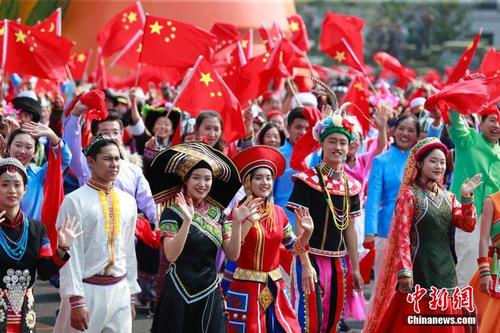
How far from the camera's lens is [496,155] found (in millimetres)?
10398

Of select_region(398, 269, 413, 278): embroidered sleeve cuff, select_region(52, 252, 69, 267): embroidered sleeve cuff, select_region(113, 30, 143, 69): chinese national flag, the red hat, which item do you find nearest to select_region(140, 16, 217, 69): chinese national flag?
select_region(113, 30, 143, 69): chinese national flag

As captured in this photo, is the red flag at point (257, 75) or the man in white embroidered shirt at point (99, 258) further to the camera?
the red flag at point (257, 75)

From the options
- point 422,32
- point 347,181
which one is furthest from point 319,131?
point 422,32

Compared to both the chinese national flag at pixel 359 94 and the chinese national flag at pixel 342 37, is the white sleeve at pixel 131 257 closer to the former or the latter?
the chinese national flag at pixel 359 94

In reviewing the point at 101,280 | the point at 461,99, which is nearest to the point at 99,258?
the point at 101,280

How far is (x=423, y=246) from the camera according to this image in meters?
8.59

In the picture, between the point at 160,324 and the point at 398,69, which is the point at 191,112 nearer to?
the point at 160,324

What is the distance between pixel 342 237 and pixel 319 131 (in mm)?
790

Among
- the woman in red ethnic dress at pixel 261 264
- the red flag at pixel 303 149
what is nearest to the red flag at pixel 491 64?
the red flag at pixel 303 149

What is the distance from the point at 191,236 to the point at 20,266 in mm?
1107

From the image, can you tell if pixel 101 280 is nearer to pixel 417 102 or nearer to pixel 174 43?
pixel 174 43

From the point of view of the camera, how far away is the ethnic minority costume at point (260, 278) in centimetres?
834

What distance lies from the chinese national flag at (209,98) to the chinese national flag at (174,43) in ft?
2.91

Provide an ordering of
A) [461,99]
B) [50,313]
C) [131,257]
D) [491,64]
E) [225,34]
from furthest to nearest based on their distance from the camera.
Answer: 1. [225,34]
2. [491,64]
3. [50,313]
4. [461,99]
5. [131,257]
